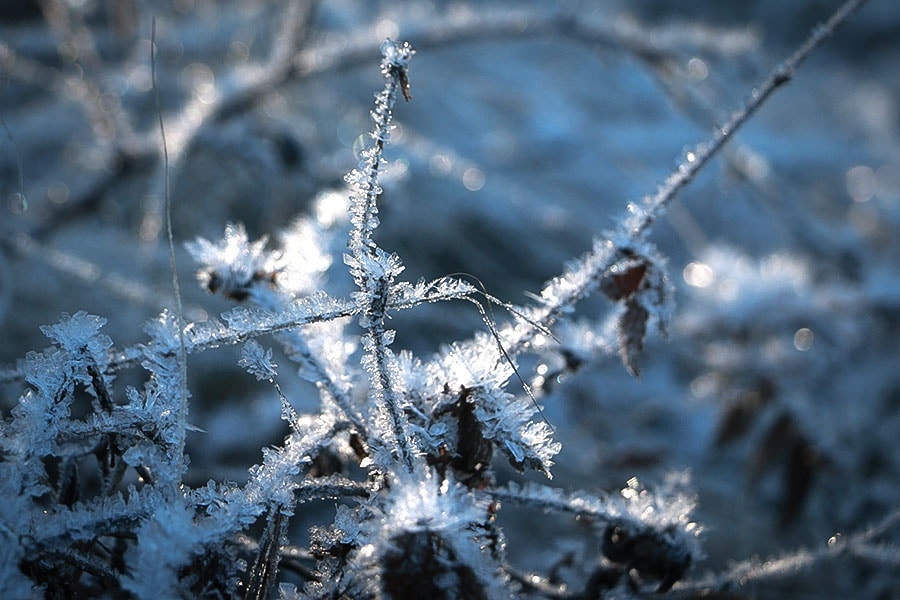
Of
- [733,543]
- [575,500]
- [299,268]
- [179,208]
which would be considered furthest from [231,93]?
[733,543]

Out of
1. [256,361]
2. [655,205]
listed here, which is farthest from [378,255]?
[655,205]

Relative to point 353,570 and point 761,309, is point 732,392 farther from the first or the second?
point 353,570

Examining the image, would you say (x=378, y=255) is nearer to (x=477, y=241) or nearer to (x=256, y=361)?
(x=256, y=361)

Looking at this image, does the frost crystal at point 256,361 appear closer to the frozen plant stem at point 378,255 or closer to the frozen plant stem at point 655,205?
the frozen plant stem at point 378,255

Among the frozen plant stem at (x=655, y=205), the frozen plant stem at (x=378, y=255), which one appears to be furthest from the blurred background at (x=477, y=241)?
the frozen plant stem at (x=378, y=255)

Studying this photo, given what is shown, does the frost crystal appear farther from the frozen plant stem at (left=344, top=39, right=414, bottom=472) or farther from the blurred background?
the blurred background

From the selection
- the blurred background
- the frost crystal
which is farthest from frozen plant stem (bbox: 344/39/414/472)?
the blurred background
